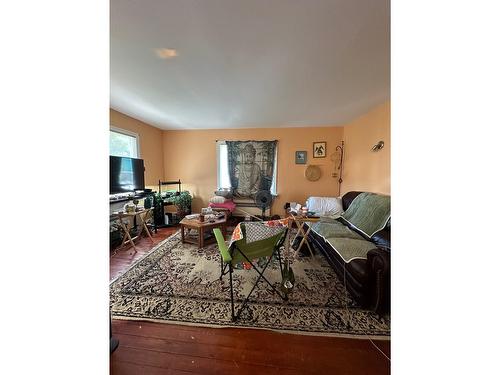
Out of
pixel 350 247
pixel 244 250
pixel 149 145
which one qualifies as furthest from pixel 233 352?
pixel 149 145

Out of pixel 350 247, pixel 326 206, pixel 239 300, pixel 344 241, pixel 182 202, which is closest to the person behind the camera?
pixel 239 300

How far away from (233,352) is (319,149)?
429 centimetres

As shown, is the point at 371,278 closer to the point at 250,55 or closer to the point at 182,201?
the point at 250,55

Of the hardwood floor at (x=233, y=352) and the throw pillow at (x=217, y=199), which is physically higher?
the throw pillow at (x=217, y=199)

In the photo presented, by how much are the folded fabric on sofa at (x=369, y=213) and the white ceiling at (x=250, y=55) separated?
1571 mm

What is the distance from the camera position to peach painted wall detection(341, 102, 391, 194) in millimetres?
2898

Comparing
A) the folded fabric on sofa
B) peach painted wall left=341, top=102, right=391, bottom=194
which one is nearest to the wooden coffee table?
the folded fabric on sofa

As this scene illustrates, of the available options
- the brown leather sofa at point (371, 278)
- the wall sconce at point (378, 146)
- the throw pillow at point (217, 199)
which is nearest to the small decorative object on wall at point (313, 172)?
the wall sconce at point (378, 146)

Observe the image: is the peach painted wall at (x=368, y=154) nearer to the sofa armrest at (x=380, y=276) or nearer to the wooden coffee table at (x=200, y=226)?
the sofa armrest at (x=380, y=276)

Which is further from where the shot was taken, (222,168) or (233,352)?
(222,168)

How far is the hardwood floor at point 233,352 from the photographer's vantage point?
116 centimetres

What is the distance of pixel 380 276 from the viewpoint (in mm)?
1457

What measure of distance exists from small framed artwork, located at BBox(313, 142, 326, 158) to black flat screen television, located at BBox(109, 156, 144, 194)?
4.00 meters
